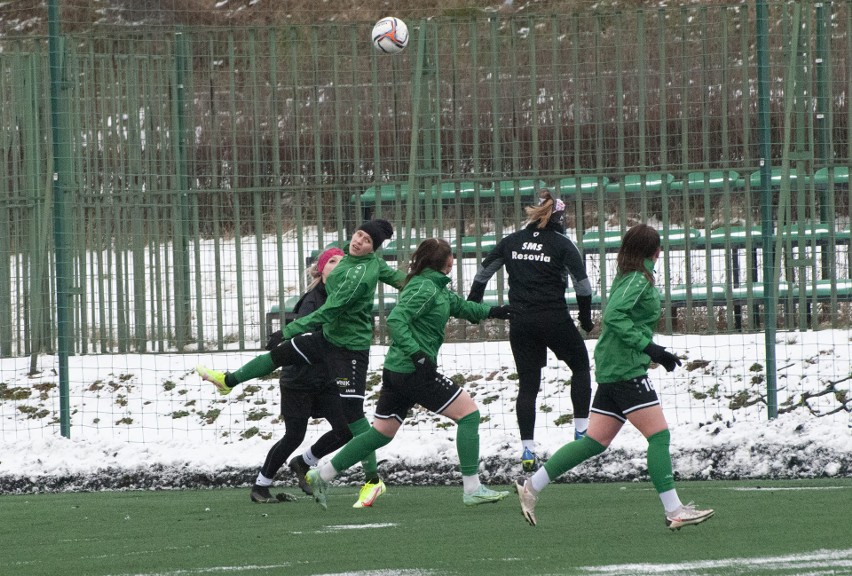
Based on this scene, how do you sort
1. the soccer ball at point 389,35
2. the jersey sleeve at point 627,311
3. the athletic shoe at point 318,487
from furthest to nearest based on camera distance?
1. the soccer ball at point 389,35
2. the athletic shoe at point 318,487
3. the jersey sleeve at point 627,311

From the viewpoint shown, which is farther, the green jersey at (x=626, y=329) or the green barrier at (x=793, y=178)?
the green barrier at (x=793, y=178)

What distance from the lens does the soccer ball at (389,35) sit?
1246 centimetres

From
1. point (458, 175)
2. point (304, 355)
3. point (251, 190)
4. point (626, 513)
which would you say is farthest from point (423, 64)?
point (626, 513)

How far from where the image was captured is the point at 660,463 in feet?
22.0

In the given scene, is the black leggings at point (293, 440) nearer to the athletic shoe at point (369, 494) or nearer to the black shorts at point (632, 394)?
the athletic shoe at point (369, 494)

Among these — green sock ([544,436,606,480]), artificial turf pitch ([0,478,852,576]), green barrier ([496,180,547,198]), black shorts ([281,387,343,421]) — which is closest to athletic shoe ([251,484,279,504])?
artificial turf pitch ([0,478,852,576])

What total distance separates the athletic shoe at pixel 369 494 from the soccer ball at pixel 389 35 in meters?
5.40

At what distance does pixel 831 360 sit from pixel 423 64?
191 inches

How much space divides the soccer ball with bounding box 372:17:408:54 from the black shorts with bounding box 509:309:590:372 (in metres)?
4.12

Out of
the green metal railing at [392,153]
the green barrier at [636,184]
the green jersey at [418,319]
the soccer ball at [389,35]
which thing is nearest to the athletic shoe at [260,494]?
the green jersey at [418,319]

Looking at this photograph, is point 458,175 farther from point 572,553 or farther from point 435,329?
point 572,553

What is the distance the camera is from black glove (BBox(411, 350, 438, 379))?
7615 mm

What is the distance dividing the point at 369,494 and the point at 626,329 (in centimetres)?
226

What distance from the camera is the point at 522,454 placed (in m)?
9.64
